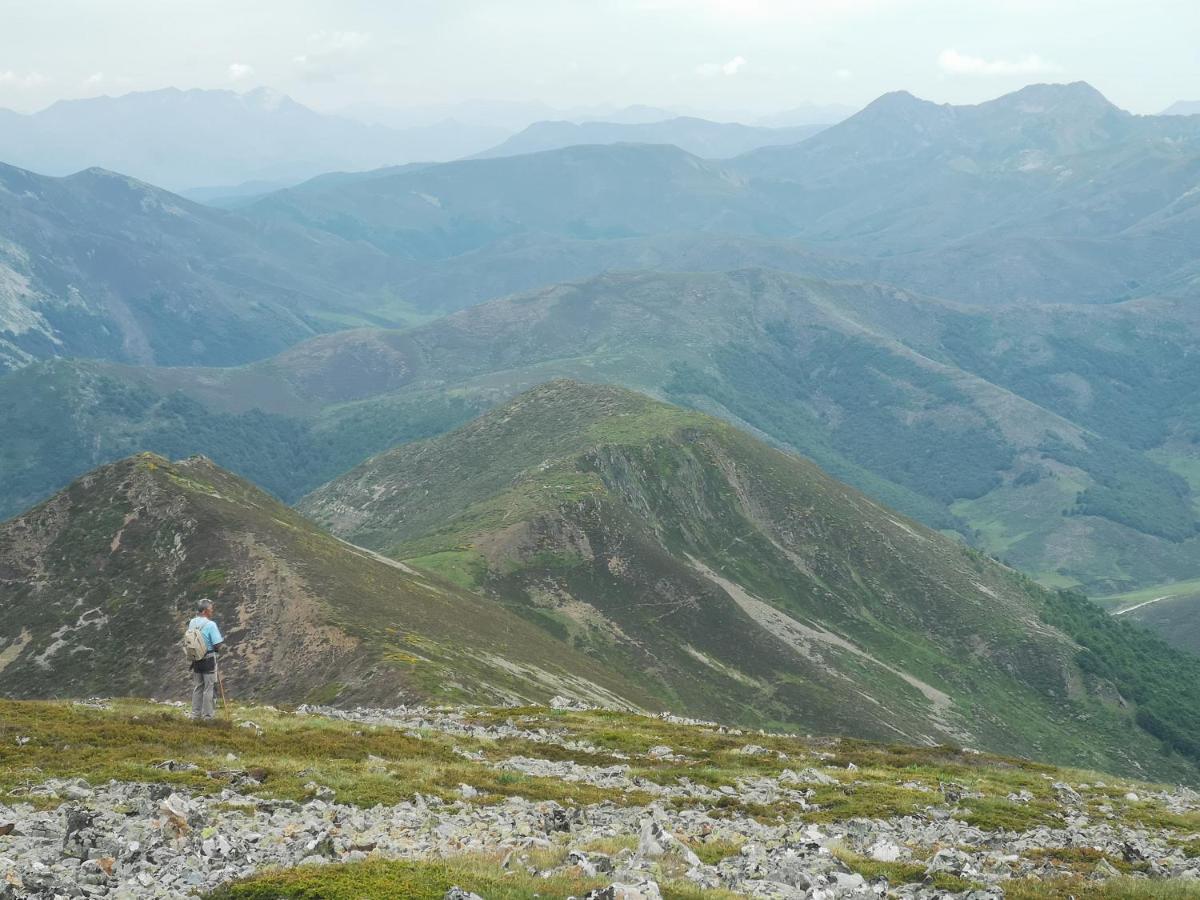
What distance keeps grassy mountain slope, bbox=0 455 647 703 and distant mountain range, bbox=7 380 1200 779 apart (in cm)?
26

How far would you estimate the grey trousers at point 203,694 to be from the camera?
130ft

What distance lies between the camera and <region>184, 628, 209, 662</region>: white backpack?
126 feet

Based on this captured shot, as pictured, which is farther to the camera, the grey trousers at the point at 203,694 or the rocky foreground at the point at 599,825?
the grey trousers at the point at 203,694

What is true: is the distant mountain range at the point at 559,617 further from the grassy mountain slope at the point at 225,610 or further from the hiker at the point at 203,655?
the hiker at the point at 203,655

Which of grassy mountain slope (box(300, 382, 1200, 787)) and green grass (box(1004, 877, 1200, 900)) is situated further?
grassy mountain slope (box(300, 382, 1200, 787))

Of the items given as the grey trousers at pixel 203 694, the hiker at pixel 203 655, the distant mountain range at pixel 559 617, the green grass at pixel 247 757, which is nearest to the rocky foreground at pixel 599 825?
the green grass at pixel 247 757

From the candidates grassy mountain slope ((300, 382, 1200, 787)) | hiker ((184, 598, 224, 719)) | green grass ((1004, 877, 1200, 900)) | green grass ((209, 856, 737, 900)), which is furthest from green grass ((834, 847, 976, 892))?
grassy mountain slope ((300, 382, 1200, 787))

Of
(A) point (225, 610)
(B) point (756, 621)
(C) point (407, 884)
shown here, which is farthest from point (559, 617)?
(C) point (407, 884)

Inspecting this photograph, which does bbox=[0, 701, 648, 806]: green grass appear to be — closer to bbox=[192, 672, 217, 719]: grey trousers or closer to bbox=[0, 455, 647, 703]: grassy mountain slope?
bbox=[192, 672, 217, 719]: grey trousers

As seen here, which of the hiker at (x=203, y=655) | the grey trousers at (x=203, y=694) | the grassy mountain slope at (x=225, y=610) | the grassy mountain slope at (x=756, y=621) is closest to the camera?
the hiker at (x=203, y=655)

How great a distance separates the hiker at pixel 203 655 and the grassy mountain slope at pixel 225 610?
24636 mm

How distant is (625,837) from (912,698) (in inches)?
5767

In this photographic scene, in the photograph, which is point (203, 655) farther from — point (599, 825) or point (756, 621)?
point (756, 621)

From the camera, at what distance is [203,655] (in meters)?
38.9
